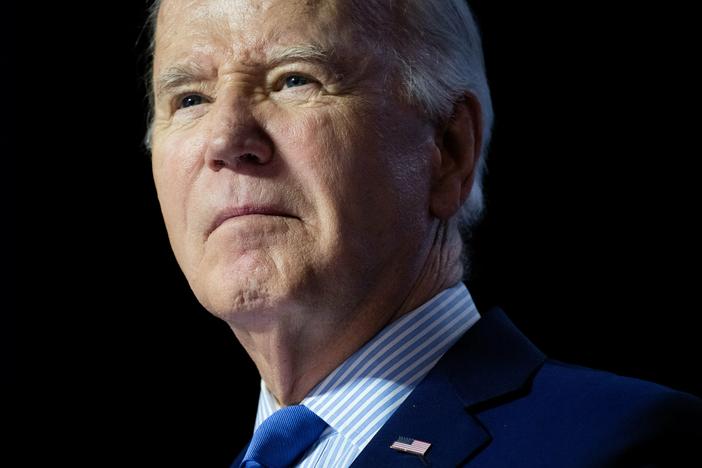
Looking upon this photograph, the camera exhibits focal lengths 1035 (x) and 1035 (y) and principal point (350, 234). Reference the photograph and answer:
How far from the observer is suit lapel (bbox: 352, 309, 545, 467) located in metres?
2.18

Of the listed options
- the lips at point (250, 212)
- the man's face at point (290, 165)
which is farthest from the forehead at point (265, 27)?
the lips at point (250, 212)

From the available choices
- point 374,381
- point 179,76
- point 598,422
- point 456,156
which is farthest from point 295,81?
point 598,422

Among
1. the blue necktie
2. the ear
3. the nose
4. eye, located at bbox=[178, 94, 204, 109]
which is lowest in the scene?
the blue necktie

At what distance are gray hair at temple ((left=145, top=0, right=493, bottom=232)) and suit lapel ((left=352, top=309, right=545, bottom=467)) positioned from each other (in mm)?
481

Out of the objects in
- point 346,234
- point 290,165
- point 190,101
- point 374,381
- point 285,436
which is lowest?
point 285,436

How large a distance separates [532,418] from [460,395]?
0.59 feet

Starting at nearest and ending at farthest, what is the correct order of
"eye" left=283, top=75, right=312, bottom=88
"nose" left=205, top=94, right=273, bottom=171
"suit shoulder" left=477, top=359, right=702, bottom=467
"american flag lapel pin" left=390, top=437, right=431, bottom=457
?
"suit shoulder" left=477, top=359, right=702, bottom=467 < "american flag lapel pin" left=390, top=437, right=431, bottom=457 < "nose" left=205, top=94, right=273, bottom=171 < "eye" left=283, top=75, right=312, bottom=88

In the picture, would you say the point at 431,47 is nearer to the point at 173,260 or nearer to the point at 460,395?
the point at 460,395

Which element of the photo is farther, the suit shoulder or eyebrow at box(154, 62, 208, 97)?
eyebrow at box(154, 62, 208, 97)

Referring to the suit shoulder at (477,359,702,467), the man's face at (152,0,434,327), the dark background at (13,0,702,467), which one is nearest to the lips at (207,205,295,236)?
the man's face at (152,0,434,327)

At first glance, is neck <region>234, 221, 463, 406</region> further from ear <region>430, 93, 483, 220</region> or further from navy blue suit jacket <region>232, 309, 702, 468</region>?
navy blue suit jacket <region>232, 309, 702, 468</region>

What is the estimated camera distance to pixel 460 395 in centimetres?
229

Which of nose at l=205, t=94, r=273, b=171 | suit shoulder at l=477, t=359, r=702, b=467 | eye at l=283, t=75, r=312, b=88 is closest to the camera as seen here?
suit shoulder at l=477, t=359, r=702, b=467

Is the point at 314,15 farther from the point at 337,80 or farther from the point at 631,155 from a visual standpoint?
the point at 631,155
